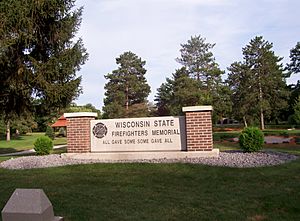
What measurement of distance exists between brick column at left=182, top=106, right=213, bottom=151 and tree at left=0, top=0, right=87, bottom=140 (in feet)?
24.4

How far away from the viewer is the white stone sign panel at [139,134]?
36.8 ft

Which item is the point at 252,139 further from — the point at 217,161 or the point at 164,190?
the point at 164,190

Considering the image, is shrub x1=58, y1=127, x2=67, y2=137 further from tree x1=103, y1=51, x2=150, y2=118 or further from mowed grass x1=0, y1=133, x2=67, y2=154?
mowed grass x1=0, y1=133, x2=67, y2=154

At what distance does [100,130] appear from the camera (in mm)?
11852

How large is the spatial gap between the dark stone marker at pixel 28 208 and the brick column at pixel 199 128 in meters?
7.80

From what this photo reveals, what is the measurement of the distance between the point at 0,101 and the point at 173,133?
10.1m

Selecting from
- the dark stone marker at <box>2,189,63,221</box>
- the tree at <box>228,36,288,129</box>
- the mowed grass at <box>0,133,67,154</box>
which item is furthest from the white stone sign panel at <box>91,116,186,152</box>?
the tree at <box>228,36,288,129</box>

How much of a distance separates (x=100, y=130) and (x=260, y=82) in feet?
135

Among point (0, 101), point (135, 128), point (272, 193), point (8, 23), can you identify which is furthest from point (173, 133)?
point (0, 101)

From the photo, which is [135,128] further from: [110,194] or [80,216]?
[80,216]

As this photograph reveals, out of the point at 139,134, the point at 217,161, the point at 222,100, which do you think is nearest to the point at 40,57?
the point at 139,134

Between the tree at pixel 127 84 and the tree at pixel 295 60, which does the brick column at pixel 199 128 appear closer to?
the tree at pixel 127 84

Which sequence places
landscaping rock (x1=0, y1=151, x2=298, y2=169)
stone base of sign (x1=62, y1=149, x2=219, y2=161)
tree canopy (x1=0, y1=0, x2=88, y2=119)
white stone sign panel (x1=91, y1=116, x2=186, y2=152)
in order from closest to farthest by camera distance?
landscaping rock (x1=0, y1=151, x2=298, y2=169)
stone base of sign (x1=62, y1=149, x2=219, y2=161)
white stone sign panel (x1=91, y1=116, x2=186, y2=152)
tree canopy (x1=0, y1=0, x2=88, y2=119)

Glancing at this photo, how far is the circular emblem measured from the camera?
38.8 ft
